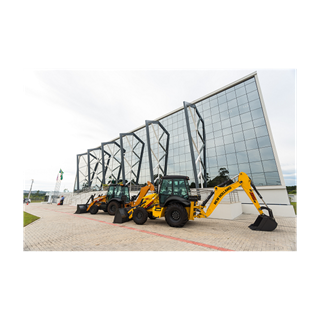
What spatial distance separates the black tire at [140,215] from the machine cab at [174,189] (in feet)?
3.63

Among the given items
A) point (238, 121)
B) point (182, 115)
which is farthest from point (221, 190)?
point (182, 115)

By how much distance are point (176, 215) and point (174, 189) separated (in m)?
1.31

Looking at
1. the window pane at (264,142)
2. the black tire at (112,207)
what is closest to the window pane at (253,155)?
the window pane at (264,142)

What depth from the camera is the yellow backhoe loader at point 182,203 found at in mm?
6968

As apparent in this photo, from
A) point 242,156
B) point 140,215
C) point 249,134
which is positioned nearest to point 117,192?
point 140,215

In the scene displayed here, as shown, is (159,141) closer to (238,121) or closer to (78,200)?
(238,121)

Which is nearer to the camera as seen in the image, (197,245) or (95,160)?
(197,245)

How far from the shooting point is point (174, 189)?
7.95 meters

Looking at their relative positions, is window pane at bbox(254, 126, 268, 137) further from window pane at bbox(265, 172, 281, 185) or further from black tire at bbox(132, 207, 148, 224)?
black tire at bbox(132, 207, 148, 224)

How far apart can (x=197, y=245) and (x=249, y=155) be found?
49.2 feet

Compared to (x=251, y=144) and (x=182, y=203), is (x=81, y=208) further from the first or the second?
(x=251, y=144)

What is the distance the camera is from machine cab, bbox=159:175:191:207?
25.7 feet

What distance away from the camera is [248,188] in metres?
6.97

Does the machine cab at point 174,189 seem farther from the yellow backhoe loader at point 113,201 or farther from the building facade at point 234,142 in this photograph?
the building facade at point 234,142
